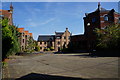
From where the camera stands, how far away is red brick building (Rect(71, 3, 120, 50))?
112 feet

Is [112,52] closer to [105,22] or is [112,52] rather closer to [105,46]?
[105,46]

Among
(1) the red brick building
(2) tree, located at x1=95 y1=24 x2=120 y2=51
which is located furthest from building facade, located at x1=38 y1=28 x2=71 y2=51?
(2) tree, located at x1=95 y1=24 x2=120 y2=51

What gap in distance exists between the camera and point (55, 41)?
6425cm

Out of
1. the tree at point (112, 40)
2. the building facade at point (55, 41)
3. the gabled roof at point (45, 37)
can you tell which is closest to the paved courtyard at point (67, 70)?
the tree at point (112, 40)

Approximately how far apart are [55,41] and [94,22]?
32.0m

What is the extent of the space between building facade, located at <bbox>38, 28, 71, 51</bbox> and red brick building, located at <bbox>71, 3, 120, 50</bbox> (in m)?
23.4

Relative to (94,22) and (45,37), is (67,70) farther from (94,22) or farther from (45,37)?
(45,37)

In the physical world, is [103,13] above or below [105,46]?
above

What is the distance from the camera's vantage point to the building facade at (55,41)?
62.7m

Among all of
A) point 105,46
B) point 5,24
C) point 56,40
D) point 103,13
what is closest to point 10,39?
point 5,24

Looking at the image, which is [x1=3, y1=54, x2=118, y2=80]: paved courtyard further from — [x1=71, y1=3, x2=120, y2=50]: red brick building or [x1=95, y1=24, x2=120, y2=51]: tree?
[x1=71, y1=3, x2=120, y2=50]: red brick building

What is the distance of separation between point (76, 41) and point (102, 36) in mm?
18149

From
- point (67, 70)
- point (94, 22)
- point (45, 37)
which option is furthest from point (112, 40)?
point (45, 37)

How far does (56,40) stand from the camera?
64062 mm
